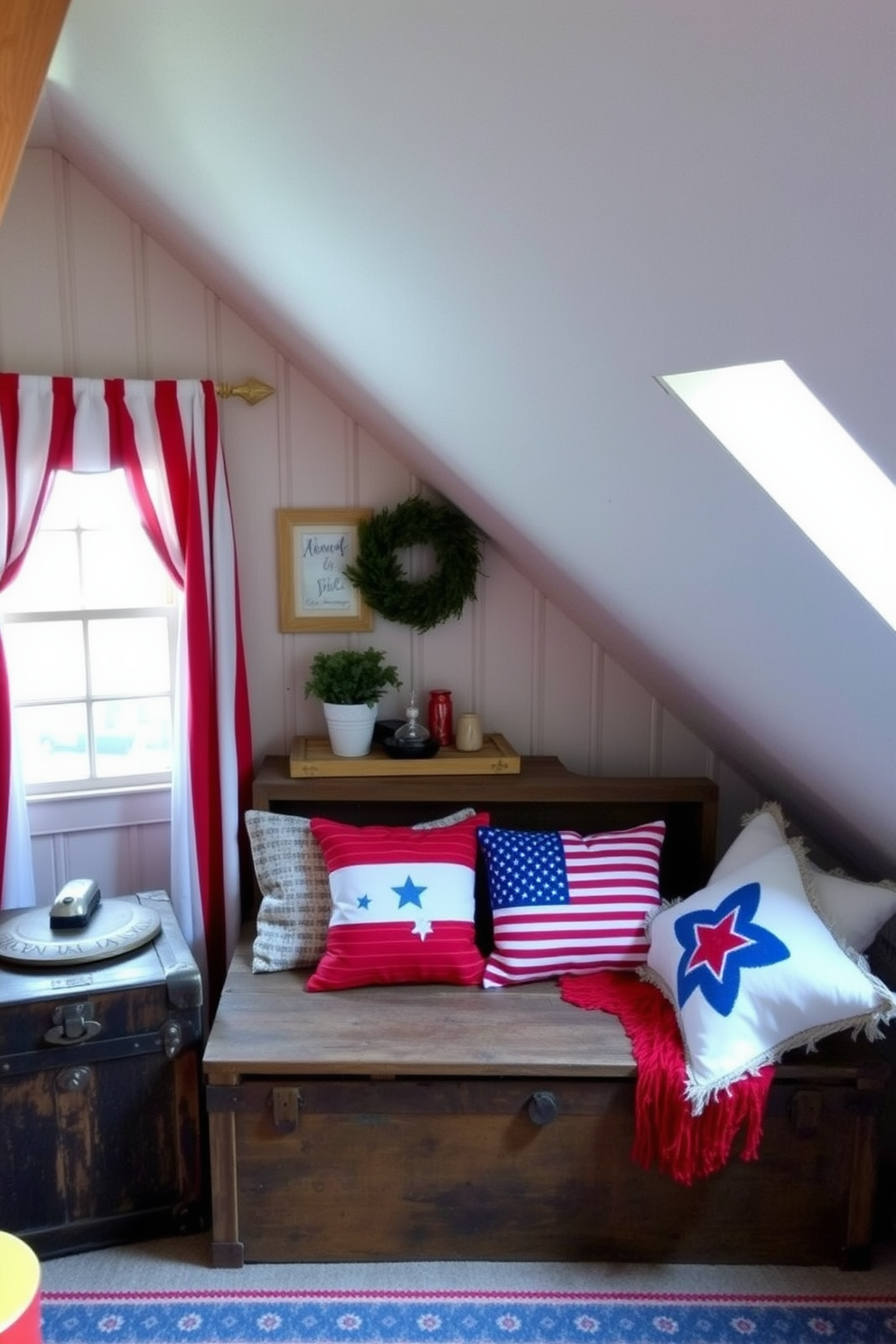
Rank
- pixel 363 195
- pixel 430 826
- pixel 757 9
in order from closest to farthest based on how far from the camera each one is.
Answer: pixel 757 9
pixel 363 195
pixel 430 826

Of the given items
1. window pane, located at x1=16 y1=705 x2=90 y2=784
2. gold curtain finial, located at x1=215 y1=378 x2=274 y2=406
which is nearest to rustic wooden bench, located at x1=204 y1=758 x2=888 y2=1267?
window pane, located at x1=16 y1=705 x2=90 y2=784

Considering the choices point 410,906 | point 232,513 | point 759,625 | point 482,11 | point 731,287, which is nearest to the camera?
point 482,11

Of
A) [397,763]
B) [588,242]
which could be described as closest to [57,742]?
[397,763]

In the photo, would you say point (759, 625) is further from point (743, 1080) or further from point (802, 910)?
point (743, 1080)

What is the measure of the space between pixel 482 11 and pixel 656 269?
0.25m

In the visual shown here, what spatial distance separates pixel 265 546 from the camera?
9.14 feet

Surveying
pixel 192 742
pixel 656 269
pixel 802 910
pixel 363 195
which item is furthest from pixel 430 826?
pixel 656 269

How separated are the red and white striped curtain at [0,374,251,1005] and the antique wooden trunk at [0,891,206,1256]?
460 millimetres

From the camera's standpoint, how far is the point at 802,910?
212 centimetres

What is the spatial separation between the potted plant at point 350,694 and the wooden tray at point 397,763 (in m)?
0.04

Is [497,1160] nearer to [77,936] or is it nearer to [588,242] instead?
[77,936]

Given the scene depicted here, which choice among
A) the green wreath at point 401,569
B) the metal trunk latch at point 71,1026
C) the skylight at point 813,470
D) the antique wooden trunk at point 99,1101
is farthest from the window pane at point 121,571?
the skylight at point 813,470

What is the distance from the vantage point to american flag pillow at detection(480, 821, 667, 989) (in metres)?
2.37

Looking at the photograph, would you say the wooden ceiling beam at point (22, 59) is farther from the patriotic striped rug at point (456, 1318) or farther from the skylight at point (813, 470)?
the patriotic striped rug at point (456, 1318)
